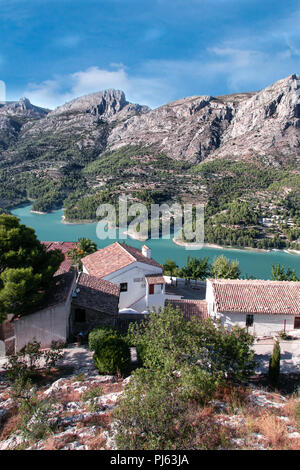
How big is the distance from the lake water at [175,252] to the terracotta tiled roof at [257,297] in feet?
89.8

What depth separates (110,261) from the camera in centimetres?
2048

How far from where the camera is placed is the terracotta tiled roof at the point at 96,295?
45.9 ft

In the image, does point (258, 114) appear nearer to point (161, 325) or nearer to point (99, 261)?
point (99, 261)

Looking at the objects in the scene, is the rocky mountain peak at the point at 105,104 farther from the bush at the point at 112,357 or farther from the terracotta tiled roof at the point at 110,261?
the bush at the point at 112,357

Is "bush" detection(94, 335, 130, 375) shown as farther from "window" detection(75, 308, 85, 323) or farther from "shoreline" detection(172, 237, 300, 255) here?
"shoreline" detection(172, 237, 300, 255)

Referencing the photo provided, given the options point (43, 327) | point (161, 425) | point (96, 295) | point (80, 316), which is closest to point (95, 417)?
point (161, 425)

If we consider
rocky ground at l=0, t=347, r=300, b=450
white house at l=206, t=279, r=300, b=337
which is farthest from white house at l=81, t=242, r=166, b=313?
rocky ground at l=0, t=347, r=300, b=450

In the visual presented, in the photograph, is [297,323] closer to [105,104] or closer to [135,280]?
[135,280]

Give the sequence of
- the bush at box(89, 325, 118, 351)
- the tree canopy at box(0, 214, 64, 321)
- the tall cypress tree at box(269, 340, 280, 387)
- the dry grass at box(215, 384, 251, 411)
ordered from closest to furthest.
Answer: the dry grass at box(215, 384, 251, 411) → the tree canopy at box(0, 214, 64, 321) → the tall cypress tree at box(269, 340, 280, 387) → the bush at box(89, 325, 118, 351)

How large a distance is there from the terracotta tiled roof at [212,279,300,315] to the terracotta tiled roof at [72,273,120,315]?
5.55 m

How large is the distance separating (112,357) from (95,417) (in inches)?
125

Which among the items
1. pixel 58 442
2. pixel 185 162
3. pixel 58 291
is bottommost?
pixel 58 442

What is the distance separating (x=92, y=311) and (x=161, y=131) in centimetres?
12014

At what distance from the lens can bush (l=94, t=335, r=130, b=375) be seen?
10086 mm
